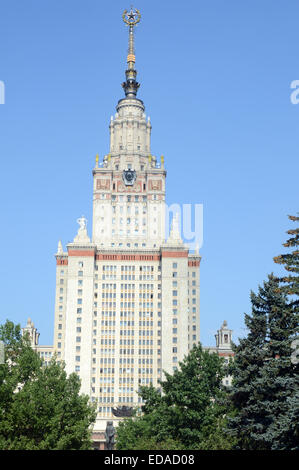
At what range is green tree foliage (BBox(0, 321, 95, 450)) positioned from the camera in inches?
2275

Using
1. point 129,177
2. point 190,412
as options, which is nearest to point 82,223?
point 129,177

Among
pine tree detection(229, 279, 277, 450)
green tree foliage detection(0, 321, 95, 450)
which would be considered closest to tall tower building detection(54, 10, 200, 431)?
green tree foliage detection(0, 321, 95, 450)

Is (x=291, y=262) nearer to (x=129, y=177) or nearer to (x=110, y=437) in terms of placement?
(x=110, y=437)

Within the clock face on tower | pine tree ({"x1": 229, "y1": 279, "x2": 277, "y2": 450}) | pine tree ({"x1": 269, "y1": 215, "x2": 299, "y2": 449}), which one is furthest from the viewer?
the clock face on tower

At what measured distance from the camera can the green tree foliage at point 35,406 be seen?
190 ft

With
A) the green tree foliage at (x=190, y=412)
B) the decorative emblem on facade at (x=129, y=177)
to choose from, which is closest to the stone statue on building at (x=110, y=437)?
the green tree foliage at (x=190, y=412)

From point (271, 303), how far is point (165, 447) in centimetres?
1833

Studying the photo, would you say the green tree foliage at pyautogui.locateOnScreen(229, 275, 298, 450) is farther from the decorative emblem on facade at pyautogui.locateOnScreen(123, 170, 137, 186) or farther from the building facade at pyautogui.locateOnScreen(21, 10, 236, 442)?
the decorative emblem on facade at pyautogui.locateOnScreen(123, 170, 137, 186)

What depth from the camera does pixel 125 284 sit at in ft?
505

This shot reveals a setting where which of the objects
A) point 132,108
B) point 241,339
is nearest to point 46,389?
point 241,339

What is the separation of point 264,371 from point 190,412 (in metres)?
16.2

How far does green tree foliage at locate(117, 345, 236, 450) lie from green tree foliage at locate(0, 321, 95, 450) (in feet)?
24.6

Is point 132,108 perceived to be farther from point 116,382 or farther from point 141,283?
point 116,382

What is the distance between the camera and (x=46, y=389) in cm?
6284
